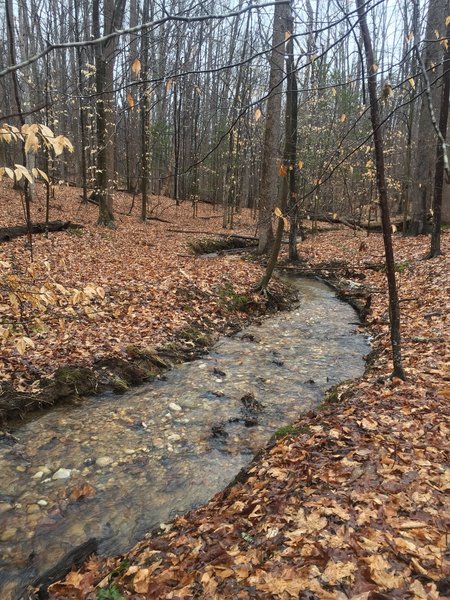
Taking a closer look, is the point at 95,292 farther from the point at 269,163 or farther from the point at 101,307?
the point at 269,163

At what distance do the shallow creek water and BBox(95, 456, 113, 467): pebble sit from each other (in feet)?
0.04

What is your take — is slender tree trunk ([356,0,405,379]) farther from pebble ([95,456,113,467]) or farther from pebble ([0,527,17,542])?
pebble ([0,527,17,542])

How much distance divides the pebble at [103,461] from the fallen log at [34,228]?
30.1 feet

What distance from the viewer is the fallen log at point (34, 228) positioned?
1194 centimetres

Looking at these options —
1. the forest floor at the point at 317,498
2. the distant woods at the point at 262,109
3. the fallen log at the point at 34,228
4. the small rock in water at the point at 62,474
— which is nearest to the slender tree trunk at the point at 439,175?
the distant woods at the point at 262,109

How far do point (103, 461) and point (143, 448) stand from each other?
0.49 m

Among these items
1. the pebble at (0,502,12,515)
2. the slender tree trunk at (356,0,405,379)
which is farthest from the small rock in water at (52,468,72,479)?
the slender tree trunk at (356,0,405,379)

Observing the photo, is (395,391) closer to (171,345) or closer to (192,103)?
(171,345)

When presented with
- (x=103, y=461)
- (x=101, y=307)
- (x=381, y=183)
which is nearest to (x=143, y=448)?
(x=103, y=461)

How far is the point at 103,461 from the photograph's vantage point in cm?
470

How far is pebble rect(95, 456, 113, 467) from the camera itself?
4.64 metres

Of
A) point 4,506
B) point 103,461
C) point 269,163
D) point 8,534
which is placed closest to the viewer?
point 8,534

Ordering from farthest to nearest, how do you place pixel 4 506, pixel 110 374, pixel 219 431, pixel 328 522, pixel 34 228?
pixel 34 228 < pixel 110 374 < pixel 219 431 < pixel 4 506 < pixel 328 522

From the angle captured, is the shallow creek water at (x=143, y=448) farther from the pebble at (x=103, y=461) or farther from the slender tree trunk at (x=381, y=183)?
the slender tree trunk at (x=381, y=183)
